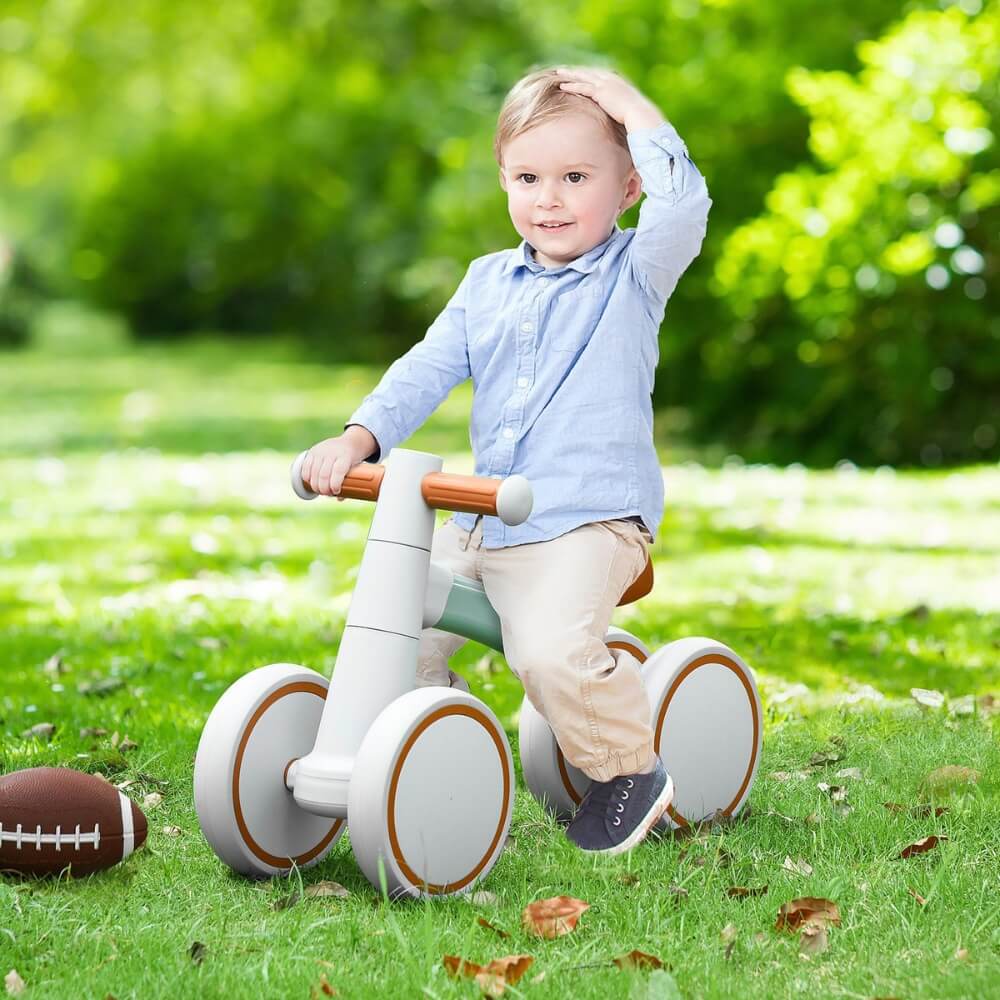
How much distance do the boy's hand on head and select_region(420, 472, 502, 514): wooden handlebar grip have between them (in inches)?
29.7

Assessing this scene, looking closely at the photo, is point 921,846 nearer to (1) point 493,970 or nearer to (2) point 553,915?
(2) point 553,915

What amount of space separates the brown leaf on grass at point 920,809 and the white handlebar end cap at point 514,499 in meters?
1.23

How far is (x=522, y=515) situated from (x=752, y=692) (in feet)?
3.16

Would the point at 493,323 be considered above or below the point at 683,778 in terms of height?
above

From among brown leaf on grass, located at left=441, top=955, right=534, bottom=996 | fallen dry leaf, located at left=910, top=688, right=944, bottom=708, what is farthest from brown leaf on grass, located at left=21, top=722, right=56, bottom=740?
fallen dry leaf, located at left=910, top=688, right=944, bottom=708

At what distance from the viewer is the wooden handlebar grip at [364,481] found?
2982 mm

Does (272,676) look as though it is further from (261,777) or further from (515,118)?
(515,118)

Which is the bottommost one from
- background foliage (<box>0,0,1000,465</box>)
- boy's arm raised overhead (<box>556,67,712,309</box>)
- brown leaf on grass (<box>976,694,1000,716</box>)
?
brown leaf on grass (<box>976,694,1000,716</box>)

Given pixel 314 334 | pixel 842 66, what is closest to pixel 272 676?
pixel 842 66

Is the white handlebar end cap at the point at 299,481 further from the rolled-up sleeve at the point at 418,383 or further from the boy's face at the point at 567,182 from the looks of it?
the boy's face at the point at 567,182

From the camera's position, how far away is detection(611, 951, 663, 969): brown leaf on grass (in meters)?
2.54

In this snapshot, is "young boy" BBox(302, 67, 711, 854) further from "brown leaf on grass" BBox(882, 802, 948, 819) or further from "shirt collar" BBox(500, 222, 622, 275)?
"brown leaf on grass" BBox(882, 802, 948, 819)

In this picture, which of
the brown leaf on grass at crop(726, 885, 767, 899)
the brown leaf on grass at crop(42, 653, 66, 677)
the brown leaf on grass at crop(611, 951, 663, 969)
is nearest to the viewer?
the brown leaf on grass at crop(611, 951, 663, 969)

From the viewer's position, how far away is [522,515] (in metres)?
2.76
